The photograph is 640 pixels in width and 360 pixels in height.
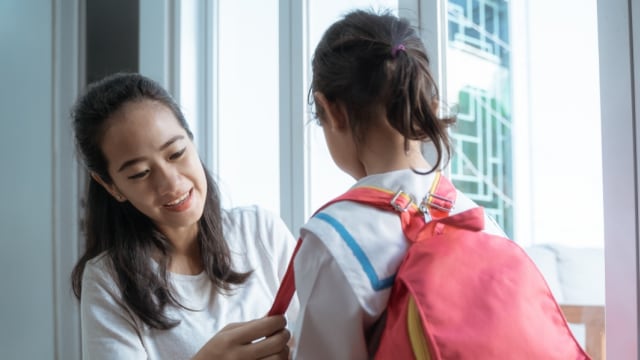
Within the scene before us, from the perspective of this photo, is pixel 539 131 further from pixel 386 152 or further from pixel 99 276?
pixel 99 276

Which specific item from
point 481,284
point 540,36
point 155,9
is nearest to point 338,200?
point 481,284

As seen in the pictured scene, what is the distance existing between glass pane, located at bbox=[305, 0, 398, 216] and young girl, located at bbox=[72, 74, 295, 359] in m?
0.24

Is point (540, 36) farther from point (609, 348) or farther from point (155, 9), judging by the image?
point (155, 9)

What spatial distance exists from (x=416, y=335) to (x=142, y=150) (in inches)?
21.7

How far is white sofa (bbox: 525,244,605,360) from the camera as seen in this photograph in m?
0.81

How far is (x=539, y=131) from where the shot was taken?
3.28ft

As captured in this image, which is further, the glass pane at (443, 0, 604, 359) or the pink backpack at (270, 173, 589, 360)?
the glass pane at (443, 0, 604, 359)

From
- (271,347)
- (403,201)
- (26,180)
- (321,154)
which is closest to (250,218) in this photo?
(321,154)

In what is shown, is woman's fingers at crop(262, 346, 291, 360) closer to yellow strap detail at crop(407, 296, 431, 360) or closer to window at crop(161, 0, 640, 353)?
yellow strap detail at crop(407, 296, 431, 360)

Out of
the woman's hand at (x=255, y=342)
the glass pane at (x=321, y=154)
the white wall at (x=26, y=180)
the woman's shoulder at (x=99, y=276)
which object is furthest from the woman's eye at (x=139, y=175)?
the white wall at (x=26, y=180)

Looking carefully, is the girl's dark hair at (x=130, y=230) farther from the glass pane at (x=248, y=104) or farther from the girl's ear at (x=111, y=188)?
the glass pane at (x=248, y=104)

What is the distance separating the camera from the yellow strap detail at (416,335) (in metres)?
0.55

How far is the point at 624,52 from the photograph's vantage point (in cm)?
68

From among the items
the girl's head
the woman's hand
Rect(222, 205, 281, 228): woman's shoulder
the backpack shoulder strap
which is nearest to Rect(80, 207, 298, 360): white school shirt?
Rect(222, 205, 281, 228): woman's shoulder
